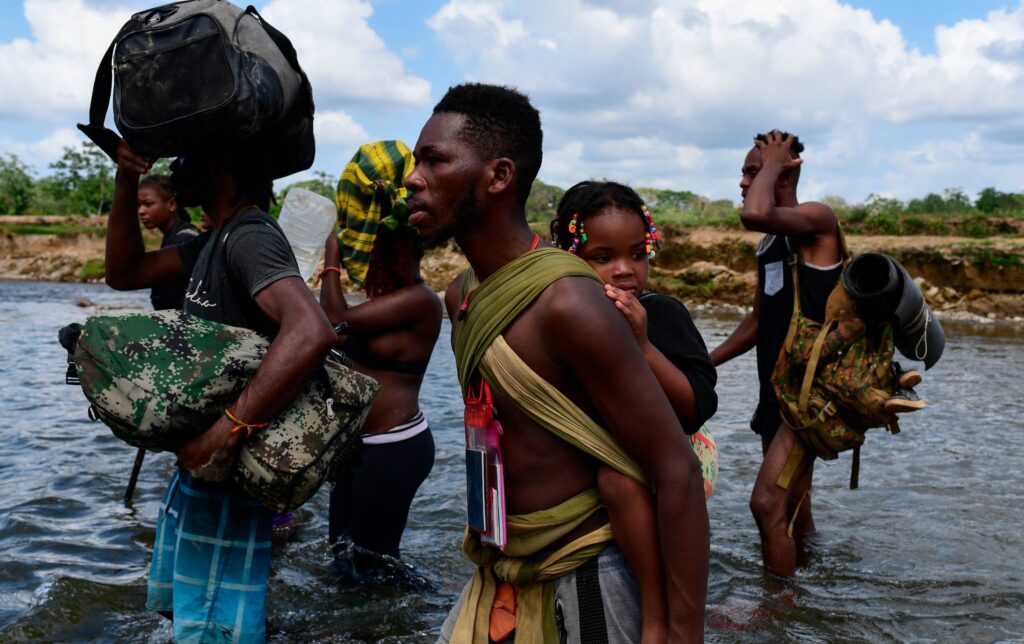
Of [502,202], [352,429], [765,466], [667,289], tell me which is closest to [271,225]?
[352,429]

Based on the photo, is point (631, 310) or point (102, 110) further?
point (102, 110)

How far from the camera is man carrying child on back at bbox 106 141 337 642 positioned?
8.30ft

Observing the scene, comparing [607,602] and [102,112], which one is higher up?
[102,112]

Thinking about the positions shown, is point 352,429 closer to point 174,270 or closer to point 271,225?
point 271,225

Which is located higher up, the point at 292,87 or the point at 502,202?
the point at 292,87

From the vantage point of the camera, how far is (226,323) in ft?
8.76

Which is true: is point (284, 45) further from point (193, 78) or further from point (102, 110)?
point (102, 110)

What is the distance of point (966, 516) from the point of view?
5934mm

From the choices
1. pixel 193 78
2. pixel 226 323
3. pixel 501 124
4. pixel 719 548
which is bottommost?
pixel 719 548

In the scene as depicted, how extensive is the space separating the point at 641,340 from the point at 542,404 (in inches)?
11.7

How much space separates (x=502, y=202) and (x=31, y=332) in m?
17.5

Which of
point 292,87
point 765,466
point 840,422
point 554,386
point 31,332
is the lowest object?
point 31,332

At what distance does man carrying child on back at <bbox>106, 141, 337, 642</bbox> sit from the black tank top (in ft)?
8.78

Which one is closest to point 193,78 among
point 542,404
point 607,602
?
point 542,404
